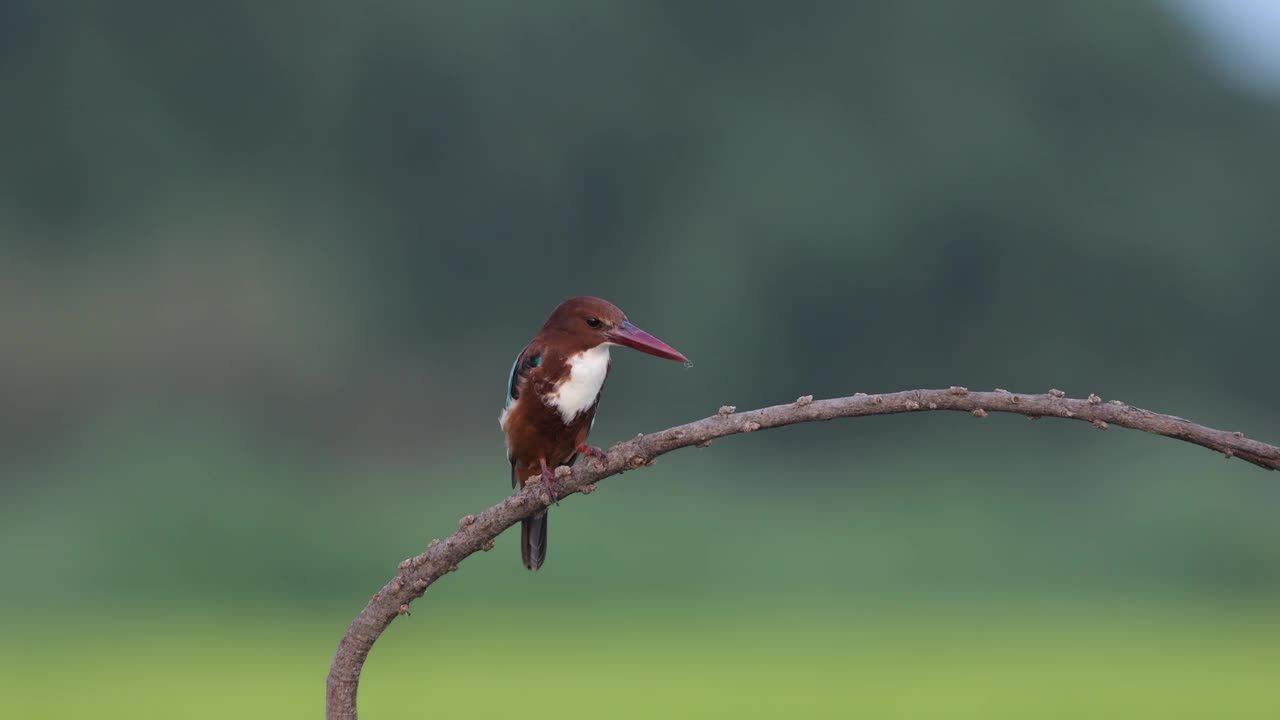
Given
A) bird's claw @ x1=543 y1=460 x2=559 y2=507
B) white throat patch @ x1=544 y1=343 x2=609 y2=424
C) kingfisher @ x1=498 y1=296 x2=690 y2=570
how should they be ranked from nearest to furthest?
bird's claw @ x1=543 y1=460 x2=559 y2=507 < kingfisher @ x1=498 y1=296 x2=690 y2=570 < white throat patch @ x1=544 y1=343 x2=609 y2=424

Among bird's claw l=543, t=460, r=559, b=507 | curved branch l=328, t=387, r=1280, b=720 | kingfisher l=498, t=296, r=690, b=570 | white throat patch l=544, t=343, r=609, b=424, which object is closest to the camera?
curved branch l=328, t=387, r=1280, b=720

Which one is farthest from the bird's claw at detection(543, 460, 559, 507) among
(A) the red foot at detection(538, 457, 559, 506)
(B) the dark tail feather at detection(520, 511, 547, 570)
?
(B) the dark tail feather at detection(520, 511, 547, 570)

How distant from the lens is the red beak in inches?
90.9

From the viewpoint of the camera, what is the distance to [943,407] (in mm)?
2037

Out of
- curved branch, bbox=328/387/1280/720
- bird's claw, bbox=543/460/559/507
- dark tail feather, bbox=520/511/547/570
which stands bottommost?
curved branch, bbox=328/387/1280/720

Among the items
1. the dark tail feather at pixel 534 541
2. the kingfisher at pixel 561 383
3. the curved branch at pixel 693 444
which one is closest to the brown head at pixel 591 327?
the kingfisher at pixel 561 383

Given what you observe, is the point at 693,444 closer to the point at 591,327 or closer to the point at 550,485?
the point at 550,485

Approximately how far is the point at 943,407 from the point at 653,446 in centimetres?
54

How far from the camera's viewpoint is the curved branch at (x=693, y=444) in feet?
6.61

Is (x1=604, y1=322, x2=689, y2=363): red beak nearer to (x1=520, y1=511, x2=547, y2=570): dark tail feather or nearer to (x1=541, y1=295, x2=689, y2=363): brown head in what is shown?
(x1=541, y1=295, x2=689, y2=363): brown head

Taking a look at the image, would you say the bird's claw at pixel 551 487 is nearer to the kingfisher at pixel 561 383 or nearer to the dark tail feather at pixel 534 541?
the kingfisher at pixel 561 383

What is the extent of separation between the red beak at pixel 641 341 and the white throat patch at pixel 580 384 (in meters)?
0.20

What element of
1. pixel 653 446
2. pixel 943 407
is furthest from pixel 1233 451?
pixel 653 446

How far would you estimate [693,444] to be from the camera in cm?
216
